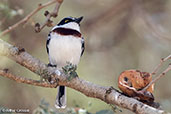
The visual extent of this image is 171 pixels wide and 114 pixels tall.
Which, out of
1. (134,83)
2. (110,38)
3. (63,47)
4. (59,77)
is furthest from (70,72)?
(110,38)

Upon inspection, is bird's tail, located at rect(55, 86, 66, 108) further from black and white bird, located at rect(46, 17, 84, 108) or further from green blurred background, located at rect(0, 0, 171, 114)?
green blurred background, located at rect(0, 0, 171, 114)

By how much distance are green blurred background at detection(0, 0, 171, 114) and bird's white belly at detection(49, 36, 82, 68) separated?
0.97 metres

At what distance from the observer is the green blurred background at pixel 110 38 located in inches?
207

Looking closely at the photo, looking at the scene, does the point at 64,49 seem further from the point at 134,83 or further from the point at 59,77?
the point at 134,83

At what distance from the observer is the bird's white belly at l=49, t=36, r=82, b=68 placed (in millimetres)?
3996

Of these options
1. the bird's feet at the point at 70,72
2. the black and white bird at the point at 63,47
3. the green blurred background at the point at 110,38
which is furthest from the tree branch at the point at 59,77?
the green blurred background at the point at 110,38

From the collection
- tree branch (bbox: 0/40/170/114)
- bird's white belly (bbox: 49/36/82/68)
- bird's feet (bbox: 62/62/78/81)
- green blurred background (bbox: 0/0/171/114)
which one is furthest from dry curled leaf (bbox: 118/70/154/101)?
green blurred background (bbox: 0/0/171/114)

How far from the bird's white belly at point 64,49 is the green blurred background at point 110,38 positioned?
38.1 inches

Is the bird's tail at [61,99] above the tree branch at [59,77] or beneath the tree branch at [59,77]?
above

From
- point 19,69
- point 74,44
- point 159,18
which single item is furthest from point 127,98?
point 159,18

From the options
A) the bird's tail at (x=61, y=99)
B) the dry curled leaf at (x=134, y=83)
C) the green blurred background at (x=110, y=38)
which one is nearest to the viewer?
the dry curled leaf at (x=134, y=83)

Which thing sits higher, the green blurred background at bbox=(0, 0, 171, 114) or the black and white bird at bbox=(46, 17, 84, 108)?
the green blurred background at bbox=(0, 0, 171, 114)

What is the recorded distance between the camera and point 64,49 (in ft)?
13.1

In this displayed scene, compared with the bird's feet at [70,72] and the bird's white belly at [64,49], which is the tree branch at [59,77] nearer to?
the bird's feet at [70,72]
